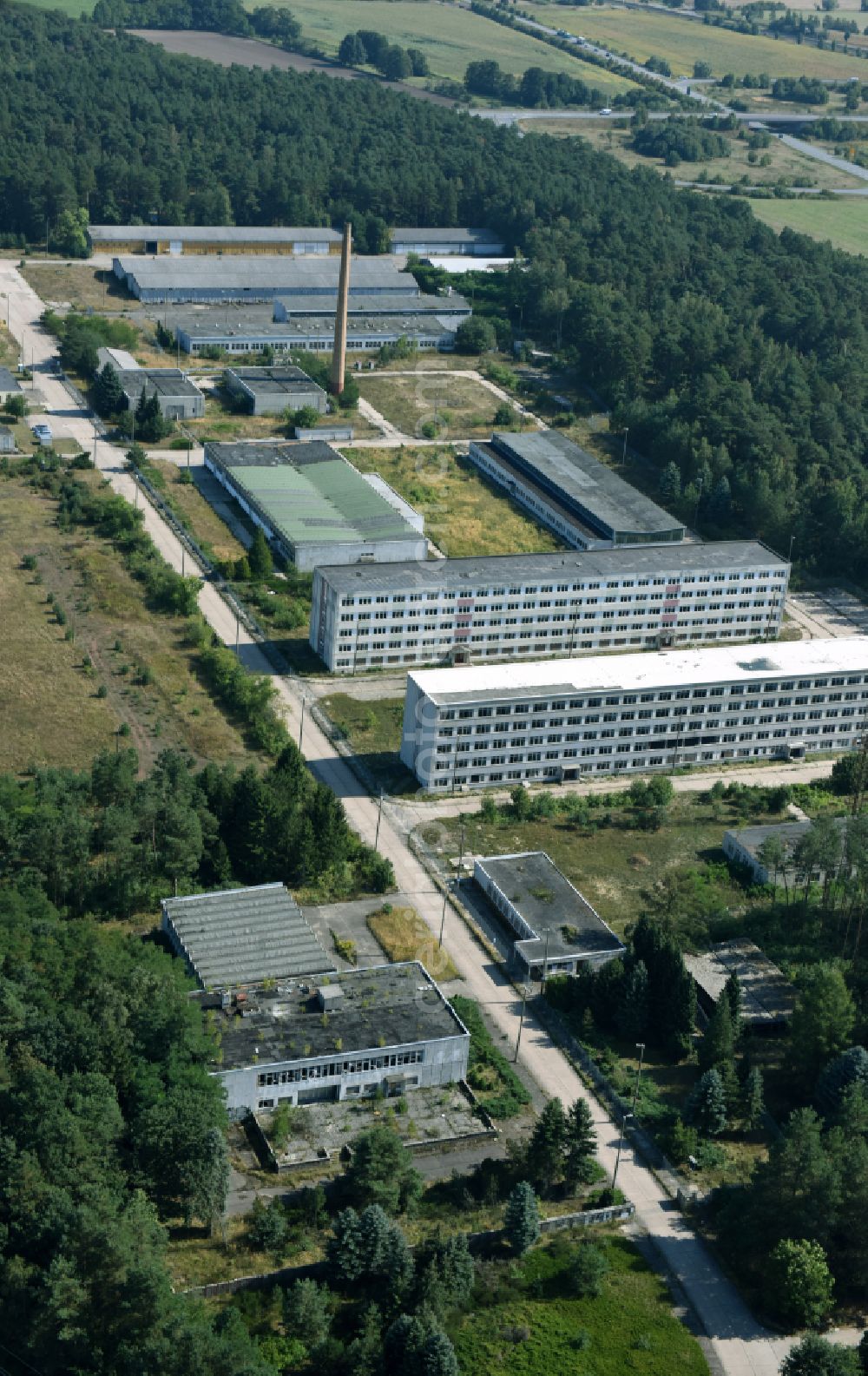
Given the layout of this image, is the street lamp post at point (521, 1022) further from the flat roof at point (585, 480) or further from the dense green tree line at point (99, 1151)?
the flat roof at point (585, 480)

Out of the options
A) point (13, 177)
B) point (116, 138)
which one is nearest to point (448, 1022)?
point (13, 177)

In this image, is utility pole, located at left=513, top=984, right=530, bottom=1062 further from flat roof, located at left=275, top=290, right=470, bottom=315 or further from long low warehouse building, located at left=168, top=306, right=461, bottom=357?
flat roof, located at left=275, top=290, right=470, bottom=315

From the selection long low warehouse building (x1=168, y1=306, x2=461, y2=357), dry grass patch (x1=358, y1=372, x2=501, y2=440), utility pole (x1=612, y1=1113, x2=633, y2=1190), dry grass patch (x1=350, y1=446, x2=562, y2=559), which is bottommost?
utility pole (x1=612, y1=1113, x2=633, y2=1190)

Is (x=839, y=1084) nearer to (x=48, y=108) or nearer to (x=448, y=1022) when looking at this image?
(x=448, y=1022)

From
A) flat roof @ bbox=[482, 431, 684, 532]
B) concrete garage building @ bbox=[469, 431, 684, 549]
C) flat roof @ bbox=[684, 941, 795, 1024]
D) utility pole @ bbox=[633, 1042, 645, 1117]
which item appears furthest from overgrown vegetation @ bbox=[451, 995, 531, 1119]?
flat roof @ bbox=[482, 431, 684, 532]

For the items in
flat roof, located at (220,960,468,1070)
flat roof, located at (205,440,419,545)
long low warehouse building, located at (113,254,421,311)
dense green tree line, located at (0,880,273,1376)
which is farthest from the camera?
long low warehouse building, located at (113,254,421,311)

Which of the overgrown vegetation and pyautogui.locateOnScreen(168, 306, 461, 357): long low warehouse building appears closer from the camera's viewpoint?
the overgrown vegetation

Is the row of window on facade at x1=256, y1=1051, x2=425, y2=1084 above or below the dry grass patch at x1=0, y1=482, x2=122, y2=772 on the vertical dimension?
below
